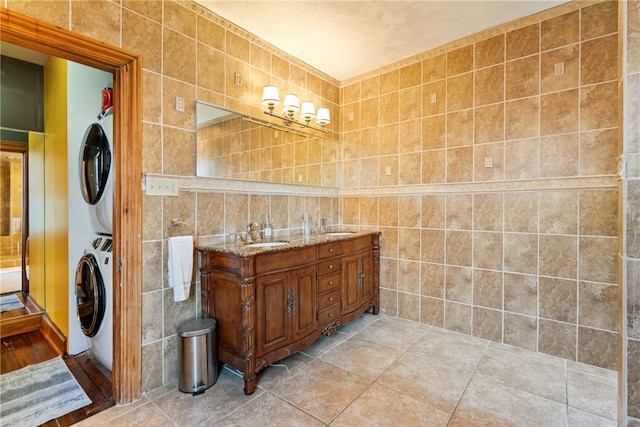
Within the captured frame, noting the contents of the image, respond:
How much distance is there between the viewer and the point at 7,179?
4.59 m

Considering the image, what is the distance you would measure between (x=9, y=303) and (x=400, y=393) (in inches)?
177

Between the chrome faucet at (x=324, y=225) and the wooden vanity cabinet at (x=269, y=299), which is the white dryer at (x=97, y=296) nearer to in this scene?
the wooden vanity cabinet at (x=269, y=299)

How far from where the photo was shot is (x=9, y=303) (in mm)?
3449

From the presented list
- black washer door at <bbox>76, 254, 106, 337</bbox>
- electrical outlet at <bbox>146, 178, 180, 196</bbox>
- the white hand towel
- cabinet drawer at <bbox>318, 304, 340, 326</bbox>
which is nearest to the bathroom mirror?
electrical outlet at <bbox>146, 178, 180, 196</bbox>

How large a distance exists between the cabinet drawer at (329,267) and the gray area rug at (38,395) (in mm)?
1701

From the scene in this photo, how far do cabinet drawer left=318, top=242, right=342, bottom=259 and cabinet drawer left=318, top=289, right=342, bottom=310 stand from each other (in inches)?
12.8

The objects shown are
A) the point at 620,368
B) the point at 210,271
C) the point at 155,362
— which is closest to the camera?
the point at 620,368

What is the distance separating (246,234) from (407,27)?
2222 mm

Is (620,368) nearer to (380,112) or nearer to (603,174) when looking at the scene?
(603,174)

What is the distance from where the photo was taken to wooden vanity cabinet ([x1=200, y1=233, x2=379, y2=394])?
72.1 inches

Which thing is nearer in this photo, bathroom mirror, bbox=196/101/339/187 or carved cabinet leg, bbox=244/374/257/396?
carved cabinet leg, bbox=244/374/257/396

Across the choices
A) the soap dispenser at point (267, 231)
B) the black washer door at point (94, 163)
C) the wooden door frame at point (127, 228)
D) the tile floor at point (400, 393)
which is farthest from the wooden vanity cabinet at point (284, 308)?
the black washer door at point (94, 163)

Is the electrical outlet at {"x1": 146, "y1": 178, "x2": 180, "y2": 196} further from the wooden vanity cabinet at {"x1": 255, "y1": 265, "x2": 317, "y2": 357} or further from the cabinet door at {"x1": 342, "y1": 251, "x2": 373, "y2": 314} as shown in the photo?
the cabinet door at {"x1": 342, "y1": 251, "x2": 373, "y2": 314}

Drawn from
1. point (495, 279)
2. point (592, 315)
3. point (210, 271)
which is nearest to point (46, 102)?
point (210, 271)
